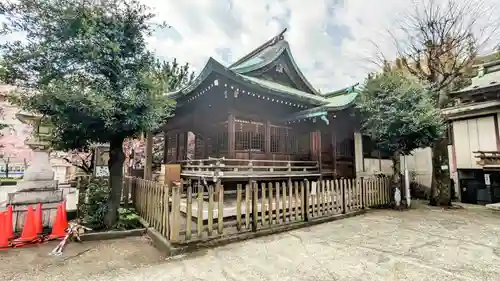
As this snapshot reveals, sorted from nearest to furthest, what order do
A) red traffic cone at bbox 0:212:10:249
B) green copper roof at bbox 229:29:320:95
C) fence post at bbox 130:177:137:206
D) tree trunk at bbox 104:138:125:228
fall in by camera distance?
red traffic cone at bbox 0:212:10:249
tree trunk at bbox 104:138:125:228
fence post at bbox 130:177:137:206
green copper roof at bbox 229:29:320:95

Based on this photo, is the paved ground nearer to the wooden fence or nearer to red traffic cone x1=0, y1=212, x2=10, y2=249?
the wooden fence

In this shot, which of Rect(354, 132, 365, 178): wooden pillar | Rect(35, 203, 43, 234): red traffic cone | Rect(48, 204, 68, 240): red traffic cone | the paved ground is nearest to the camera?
the paved ground

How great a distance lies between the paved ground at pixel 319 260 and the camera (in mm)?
3566

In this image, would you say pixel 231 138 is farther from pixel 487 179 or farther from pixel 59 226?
pixel 487 179

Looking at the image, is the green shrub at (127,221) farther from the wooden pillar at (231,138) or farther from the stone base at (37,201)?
the wooden pillar at (231,138)

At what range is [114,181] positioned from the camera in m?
6.13

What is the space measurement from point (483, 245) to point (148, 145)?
41.5 ft

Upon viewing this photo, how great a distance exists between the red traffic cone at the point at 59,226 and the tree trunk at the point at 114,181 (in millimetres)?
835

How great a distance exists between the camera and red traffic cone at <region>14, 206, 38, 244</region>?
197 inches

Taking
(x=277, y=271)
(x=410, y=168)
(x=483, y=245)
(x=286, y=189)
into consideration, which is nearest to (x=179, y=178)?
(x=286, y=189)

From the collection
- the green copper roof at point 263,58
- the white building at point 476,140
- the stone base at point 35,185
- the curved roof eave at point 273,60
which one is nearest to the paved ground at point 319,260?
the stone base at point 35,185

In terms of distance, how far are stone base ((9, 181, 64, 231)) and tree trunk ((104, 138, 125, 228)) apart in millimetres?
1371

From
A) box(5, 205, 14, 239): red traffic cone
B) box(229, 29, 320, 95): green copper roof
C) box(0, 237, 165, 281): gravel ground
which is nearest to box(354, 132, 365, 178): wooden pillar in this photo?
box(229, 29, 320, 95): green copper roof

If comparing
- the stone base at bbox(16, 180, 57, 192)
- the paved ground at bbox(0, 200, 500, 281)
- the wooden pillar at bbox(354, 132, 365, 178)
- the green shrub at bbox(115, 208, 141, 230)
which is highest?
the wooden pillar at bbox(354, 132, 365, 178)
